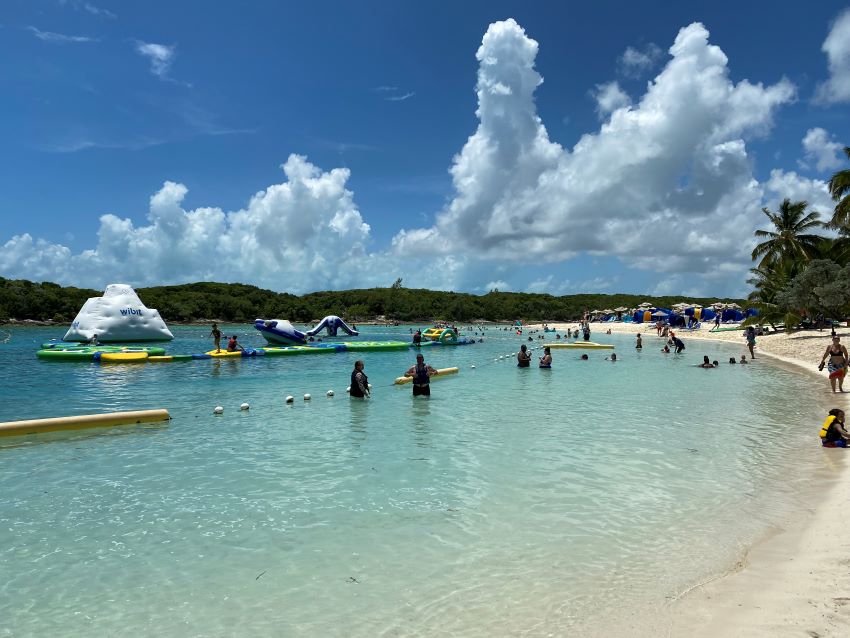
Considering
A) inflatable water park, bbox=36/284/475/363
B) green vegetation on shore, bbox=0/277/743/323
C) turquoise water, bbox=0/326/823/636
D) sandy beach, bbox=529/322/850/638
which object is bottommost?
turquoise water, bbox=0/326/823/636

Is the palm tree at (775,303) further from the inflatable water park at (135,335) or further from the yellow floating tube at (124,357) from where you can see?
the yellow floating tube at (124,357)

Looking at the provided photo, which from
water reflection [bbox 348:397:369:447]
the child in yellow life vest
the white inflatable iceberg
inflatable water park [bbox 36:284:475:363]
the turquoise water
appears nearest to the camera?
the turquoise water

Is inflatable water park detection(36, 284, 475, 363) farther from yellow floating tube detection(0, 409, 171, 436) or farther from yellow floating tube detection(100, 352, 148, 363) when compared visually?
yellow floating tube detection(0, 409, 171, 436)

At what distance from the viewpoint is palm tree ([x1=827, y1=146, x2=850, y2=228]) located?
3060cm

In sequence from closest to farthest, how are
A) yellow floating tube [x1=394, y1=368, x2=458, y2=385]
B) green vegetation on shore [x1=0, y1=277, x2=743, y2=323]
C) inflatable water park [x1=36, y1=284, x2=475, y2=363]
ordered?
yellow floating tube [x1=394, y1=368, x2=458, y2=385] → inflatable water park [x1=36, y1=284, x2=475, y2=363] → green vegetation on shore [x1=0, y1=277, x2=743, y2=323]

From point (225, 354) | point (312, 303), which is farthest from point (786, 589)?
point (312, 303)

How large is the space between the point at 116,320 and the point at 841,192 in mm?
48653

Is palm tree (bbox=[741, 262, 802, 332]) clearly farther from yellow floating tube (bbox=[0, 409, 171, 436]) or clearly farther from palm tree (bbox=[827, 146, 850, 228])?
yellow floating tube (bbox=[0, 409, 171, 436])

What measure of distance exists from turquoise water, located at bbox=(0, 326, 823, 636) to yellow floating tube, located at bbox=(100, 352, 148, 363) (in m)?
14.9

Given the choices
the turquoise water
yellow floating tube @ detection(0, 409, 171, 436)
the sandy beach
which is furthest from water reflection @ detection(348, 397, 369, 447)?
the sandy beach

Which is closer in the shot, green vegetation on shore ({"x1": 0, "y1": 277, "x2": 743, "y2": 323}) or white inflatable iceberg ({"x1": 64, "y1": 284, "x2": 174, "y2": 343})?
white inflatable iceberg ({"x1": 64, "y1": 284, "x2": 174, "y2": 343})

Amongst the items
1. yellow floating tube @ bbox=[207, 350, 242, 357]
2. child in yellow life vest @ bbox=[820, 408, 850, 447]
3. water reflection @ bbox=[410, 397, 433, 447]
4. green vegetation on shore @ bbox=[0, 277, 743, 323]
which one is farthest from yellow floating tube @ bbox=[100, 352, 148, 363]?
green vegetation on shore @ bbox=[0, 277, 743, 323]

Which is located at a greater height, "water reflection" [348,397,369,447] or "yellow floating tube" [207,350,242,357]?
"yellow floating tube" [207,350,242,357]

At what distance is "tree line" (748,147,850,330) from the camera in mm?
33562
